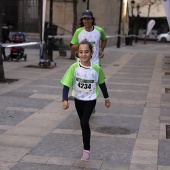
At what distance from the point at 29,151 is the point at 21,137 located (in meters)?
0.81

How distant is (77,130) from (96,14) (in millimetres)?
32224

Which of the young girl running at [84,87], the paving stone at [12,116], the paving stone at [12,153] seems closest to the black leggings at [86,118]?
the young girl running at [84,87]

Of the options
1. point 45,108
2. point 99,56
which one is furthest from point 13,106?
point 99,56

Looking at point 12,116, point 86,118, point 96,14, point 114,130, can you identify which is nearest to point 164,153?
point 86,118

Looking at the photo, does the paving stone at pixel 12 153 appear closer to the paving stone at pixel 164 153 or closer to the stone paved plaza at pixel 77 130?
the stone paved plaza at pixel 77 130

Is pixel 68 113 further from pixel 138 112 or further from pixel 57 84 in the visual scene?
pixel 57 84

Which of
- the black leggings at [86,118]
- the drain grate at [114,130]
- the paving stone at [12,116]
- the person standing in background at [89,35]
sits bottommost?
the paving stone at [12,116]

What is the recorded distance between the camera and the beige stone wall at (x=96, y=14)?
34.5m

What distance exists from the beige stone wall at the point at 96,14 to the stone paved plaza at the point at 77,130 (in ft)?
70.0

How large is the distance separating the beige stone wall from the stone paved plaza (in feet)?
70.0

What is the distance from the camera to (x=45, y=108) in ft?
32.2

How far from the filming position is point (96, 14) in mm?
39375

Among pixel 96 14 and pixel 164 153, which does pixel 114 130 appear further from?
pixel 96 14

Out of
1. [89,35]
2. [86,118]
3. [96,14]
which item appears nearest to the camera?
[86,118]
